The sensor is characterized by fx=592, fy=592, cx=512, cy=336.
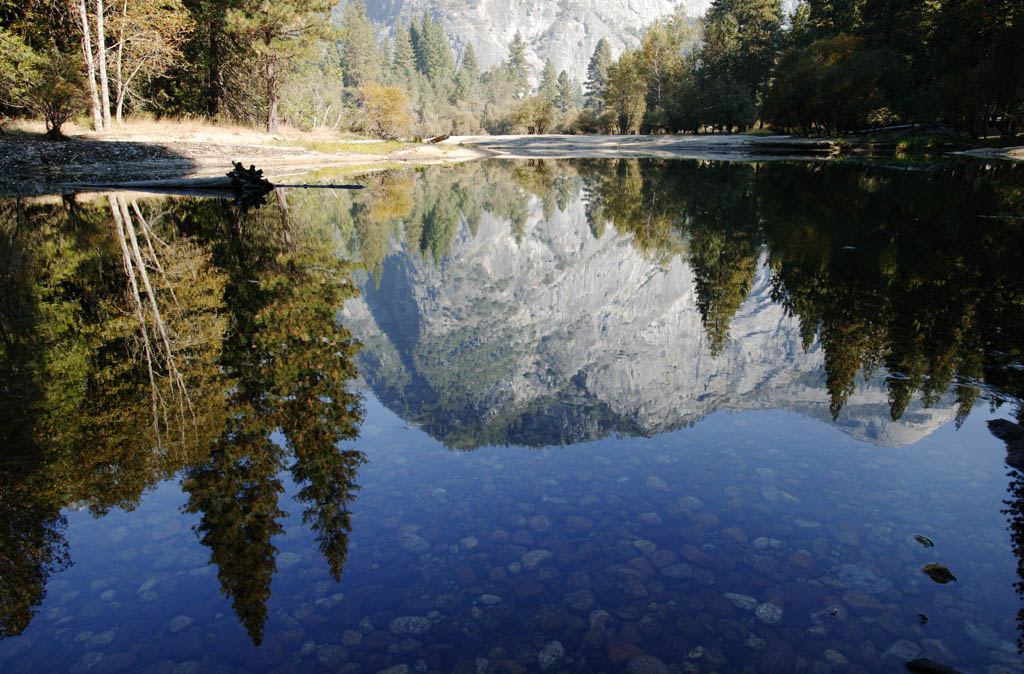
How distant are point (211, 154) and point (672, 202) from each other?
24041mm

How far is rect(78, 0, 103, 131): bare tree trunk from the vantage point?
29.5 m

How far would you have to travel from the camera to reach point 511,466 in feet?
17.6

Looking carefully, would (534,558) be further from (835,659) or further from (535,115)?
(535,115)

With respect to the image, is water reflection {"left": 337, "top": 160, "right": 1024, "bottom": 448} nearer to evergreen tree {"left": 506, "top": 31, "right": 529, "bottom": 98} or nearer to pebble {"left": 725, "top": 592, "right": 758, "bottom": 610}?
pebble {"left": 725, "top": 592, "right": 758, "bottom": 610}

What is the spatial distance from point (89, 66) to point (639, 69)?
77.3 m

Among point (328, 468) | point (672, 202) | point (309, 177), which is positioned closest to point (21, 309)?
point (328, 468)

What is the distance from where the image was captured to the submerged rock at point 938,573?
3732 millimetres

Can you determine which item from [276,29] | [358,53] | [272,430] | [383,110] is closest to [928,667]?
[272,430]

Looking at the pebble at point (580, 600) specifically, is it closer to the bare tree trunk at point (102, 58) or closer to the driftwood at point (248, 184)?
the driftwood at point (248, 184)

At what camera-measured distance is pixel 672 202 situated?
70.0ft

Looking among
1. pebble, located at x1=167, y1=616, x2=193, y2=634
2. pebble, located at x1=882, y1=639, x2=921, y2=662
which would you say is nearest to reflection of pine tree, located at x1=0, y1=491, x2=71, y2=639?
pebble, located at x1=167, y1=616, x2=193, y2=634

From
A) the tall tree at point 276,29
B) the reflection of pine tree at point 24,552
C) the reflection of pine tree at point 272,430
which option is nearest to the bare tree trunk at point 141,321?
the reflection of pine tree at point 272,430

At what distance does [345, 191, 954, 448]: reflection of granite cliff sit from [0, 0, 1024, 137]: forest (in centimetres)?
2958

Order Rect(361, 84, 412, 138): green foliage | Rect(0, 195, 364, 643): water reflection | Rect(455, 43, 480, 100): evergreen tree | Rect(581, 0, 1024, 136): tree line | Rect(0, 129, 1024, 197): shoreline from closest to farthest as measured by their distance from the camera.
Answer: Rect(0, 195, 364, 643): water reflection
Rect(0, 129, 1024, 197): shoreline
Rect(581, 0, 1024, 136): tree line
Rect(361, 84, 412, 138): green foliage
Rect(455, 43, 480, 100): evergreen tree
